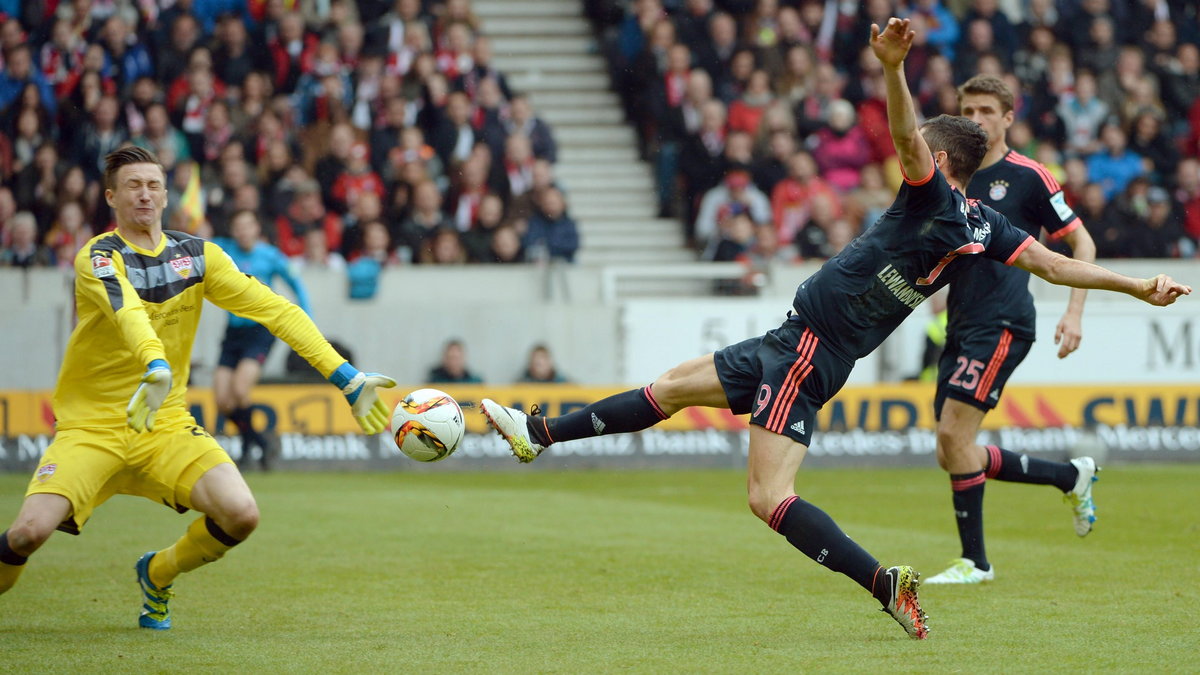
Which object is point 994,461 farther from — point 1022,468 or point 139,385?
point 139,385

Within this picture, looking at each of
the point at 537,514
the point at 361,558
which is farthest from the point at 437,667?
the point at 537,514

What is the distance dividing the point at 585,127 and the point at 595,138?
0.95ft

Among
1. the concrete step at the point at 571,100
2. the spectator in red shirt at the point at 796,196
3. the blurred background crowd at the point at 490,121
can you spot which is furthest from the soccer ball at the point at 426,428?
the concrete step at the point at 571,100

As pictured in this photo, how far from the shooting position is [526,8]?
21.8 m

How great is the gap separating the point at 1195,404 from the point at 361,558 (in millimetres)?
10001

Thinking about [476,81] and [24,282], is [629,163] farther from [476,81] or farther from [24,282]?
[24,282]

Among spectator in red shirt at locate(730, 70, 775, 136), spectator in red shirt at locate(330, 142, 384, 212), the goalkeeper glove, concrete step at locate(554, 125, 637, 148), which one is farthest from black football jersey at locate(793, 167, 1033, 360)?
concrete step at locate(554, 125, 637, 148)

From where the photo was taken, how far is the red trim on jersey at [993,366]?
790 centimetres

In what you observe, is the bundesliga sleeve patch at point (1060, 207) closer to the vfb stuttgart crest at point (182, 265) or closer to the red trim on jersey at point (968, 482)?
the red trim on jersey at point (968, 482)

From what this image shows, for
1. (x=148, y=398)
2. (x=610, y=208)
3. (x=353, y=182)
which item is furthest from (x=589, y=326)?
(x=148, y=398)

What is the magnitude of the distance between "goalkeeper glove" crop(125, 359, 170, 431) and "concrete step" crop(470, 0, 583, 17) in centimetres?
1625

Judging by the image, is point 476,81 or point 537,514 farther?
point 476,81

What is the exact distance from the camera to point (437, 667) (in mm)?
5609

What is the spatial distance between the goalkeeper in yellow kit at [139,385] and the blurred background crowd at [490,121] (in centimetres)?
921
